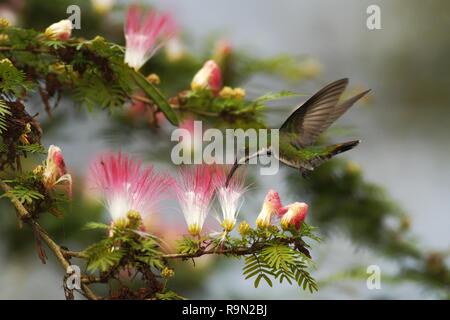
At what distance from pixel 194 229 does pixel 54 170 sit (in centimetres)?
11

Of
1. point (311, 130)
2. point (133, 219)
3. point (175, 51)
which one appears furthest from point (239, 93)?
point (175, 51)

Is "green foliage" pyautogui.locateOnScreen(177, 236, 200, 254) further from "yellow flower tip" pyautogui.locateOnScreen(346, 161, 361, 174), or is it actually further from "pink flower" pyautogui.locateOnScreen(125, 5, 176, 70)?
"yellow flower tip" pyautogui.locateOnScreen(346, 161, 361, 174)

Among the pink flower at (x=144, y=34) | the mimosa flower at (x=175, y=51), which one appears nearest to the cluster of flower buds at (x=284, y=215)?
the pink flower at (x=144, y=34)

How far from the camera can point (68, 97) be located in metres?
1.11

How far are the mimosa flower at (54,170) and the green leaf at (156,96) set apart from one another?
0.46 feet

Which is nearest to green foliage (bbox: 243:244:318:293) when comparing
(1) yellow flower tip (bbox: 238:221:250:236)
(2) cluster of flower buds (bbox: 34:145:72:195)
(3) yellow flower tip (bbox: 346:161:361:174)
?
(1) yellow flower tip (bbox: 238:221:250:236)

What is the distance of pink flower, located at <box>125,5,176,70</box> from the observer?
75 centimetres

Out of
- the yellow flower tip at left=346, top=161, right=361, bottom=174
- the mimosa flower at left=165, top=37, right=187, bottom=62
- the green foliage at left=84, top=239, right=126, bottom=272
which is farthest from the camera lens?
the mimosa flower at left=165, top=37, right=187, bottom=62

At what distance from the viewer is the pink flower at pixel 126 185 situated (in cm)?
58

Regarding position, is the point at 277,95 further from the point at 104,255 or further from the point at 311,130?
the point at 104,255

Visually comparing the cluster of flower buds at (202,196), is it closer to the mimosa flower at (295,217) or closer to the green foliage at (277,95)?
the mimosa flower at (295,217)

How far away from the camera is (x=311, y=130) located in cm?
67

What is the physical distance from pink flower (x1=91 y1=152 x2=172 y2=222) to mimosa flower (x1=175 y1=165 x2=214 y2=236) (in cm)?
2

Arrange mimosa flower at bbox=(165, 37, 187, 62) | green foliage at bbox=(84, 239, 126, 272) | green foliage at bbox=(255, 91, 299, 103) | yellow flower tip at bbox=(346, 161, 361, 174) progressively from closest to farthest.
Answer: green foliage at bbox=(84, 239, 126, 272) → green foliage at bbox=(255, 91, 299, 103) → yellow flower tip at bbox=(346, 161, 361, 174) → mimosa flower at bbox=(165, 37, 187, 62)
